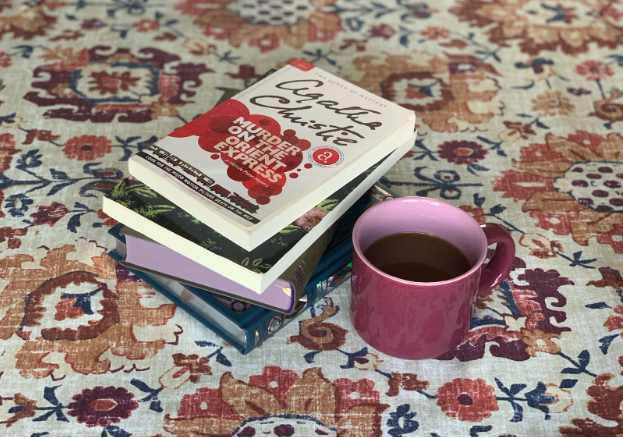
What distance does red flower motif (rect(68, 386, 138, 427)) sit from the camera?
0.60 m

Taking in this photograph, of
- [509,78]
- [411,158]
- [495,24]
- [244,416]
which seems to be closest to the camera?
[244,416]

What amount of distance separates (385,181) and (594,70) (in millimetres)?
414

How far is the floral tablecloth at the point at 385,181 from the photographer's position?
61 cm

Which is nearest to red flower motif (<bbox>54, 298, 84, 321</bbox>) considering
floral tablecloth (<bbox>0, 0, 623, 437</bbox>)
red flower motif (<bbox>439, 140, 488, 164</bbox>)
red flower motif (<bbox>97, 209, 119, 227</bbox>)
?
floral tablecloth (<bbox>0, 0, 623, 437</bbox>)

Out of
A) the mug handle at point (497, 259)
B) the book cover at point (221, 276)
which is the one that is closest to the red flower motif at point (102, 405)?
the book cover at point (221, 276)

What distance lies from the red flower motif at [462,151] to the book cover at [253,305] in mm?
188

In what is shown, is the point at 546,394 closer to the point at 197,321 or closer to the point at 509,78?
the point at 197,321

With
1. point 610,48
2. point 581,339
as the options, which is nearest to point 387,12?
point 610,48

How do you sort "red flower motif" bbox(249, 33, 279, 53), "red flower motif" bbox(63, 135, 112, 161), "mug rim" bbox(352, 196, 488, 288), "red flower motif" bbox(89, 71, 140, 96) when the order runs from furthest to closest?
1. "red flower motif" bbox(249, 33, 279, 53)
2. "red flower motif" bbox(89, 71, 140, 96)
3. "red flower motif" bbox(63, 135, 112, 161)
4. "mug rim" bbox(352, 196, 488, 288)

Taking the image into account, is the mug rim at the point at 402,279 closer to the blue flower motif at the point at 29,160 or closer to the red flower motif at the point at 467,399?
the red flower motif at the point at 467,399

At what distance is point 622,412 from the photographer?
24.1 inches

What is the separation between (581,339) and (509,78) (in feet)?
1.52

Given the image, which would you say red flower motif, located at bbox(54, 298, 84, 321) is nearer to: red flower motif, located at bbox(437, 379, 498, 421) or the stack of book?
the stack of book

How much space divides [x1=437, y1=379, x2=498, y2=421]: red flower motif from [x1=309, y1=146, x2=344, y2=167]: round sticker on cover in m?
0.21
